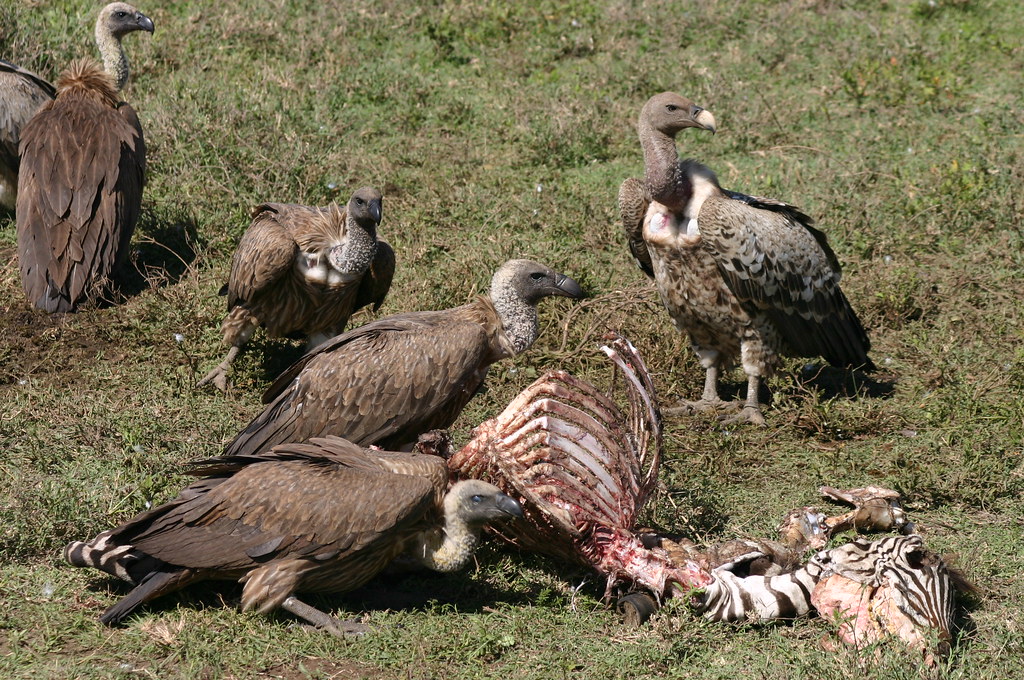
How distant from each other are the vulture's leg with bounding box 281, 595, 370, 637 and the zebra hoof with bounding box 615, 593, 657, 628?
101cm

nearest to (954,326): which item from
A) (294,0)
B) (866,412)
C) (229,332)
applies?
(866,412)

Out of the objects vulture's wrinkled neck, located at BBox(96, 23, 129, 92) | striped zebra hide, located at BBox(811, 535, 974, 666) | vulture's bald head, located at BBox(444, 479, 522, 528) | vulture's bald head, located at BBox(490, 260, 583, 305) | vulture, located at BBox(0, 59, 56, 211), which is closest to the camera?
striped zebra hide, located at BBox(811, 535, 974, 666)

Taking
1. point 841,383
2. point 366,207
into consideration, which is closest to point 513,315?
point 366,207

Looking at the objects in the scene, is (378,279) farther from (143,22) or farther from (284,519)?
(143,22)

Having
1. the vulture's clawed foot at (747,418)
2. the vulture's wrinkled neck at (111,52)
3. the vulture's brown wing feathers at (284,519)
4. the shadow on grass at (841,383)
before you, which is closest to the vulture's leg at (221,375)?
the vulture's brown wing feathers at (284,519)

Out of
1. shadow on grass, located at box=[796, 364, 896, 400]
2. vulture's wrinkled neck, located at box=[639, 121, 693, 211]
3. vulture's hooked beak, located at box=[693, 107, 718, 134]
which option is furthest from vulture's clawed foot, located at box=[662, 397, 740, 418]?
vulture's hooked beak, located at box=[693, 107, 718, 134]

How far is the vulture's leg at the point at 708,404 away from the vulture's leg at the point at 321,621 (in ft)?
9.22

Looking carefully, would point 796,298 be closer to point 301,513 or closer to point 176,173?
point 301,513

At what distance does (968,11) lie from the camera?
11109mm

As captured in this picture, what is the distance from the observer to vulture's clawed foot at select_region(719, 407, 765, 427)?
6.73m

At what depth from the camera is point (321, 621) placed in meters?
4.57

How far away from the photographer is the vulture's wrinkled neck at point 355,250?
6.68m

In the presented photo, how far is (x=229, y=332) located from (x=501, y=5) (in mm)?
5204

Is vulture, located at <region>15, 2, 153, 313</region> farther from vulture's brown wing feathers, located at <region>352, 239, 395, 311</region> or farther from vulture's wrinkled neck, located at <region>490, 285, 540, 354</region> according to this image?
vulture's wrinkled neck, located at <region>490, 285, 540, 354</region>
